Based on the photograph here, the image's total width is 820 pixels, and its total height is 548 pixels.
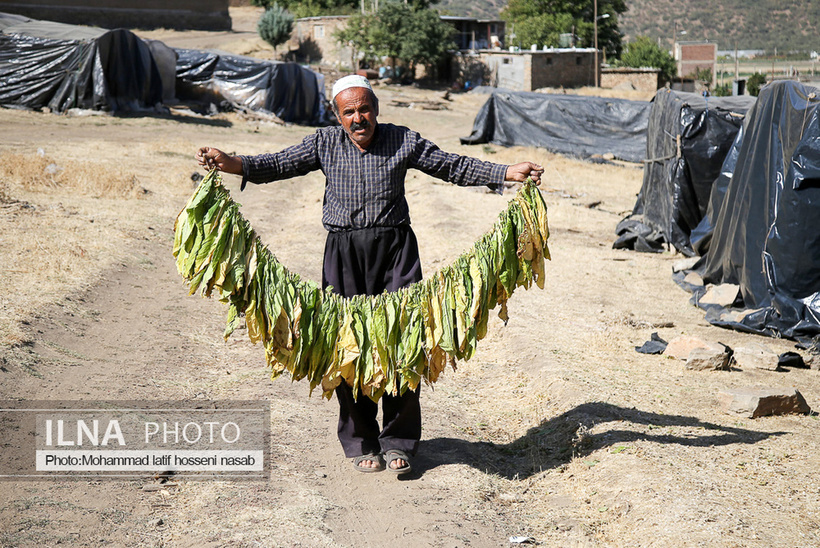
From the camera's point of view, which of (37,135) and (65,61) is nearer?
(37,135)

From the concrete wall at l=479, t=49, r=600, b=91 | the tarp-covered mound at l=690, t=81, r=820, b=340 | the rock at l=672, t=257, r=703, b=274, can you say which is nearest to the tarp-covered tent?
the rock at l=672, t=257, r=703, b=274

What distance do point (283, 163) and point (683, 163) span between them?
7667mm

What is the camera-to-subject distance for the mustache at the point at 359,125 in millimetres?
3805

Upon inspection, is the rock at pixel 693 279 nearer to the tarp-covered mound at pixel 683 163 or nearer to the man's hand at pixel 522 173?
the tarp-covered mound at pixel 683 163

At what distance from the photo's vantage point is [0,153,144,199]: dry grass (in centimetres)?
1034

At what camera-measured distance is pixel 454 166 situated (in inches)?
157

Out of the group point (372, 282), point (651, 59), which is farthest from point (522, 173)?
point (651, 59)

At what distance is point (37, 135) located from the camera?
51.8 ft

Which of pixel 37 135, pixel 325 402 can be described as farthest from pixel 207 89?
pixel 325 402

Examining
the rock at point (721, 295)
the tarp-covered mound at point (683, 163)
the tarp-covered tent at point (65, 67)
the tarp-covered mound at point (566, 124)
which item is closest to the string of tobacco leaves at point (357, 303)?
the rock at point (721, 295)

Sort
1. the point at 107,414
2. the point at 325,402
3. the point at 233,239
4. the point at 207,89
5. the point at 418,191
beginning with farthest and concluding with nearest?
the point at 207,89 < the point at 418,191 < the point at 325,402 < the point at 107,414 < the point at 233,239

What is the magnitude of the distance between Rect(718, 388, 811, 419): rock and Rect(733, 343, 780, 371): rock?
1116 mm

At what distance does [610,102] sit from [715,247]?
1277 cm

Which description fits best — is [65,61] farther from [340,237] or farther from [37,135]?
[340,237]
